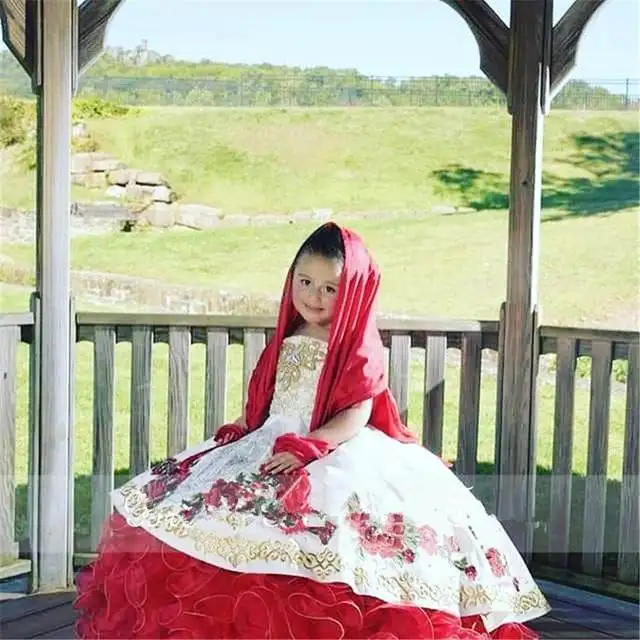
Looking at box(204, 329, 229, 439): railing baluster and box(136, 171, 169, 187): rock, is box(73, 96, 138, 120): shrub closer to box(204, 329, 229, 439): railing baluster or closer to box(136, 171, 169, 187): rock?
box(136, 171, 169, 187): rock

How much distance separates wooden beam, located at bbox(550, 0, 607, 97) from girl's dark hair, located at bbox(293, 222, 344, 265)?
112 centimetres

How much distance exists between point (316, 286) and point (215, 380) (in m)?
0.99

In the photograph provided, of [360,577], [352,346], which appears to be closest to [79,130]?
[352,346]

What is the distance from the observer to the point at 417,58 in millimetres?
3520

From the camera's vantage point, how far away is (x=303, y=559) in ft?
6.84

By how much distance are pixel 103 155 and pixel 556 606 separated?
1967 mm

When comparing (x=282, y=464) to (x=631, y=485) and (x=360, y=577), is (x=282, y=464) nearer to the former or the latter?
(x=360, y=577)

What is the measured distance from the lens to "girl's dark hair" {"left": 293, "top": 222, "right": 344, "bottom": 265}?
238cm

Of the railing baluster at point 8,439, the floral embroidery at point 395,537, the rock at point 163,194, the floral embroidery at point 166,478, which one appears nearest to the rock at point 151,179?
the rock at point 163,194

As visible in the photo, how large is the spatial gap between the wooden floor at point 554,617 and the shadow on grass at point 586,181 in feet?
4.10

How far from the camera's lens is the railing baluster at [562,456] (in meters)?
3.20

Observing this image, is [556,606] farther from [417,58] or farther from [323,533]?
[417,58]

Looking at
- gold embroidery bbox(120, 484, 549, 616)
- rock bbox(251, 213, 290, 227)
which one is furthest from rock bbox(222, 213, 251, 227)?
gold embroidery bbox(120, 484, 549, 616)

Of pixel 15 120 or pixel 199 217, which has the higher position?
pixel 15 120
